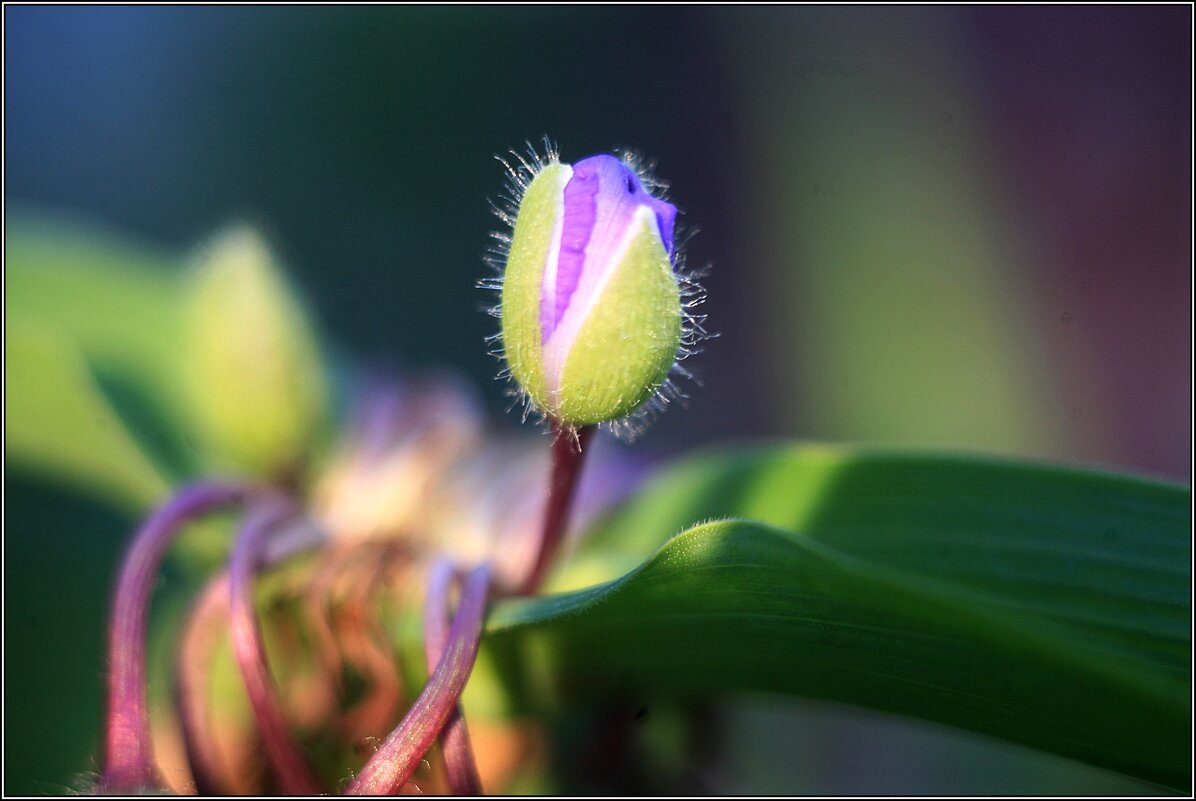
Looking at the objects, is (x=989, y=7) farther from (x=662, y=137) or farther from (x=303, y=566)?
(x=303, y=566)

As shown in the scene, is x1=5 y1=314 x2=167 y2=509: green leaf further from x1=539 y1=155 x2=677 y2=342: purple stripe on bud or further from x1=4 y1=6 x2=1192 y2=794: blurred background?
x1=4 y1=6 x2=1192 y2=794: blurred background

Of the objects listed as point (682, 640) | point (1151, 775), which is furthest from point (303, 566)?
point (1151, 775)

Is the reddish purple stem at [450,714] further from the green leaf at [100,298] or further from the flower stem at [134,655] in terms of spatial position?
the green leaf at [100,298]

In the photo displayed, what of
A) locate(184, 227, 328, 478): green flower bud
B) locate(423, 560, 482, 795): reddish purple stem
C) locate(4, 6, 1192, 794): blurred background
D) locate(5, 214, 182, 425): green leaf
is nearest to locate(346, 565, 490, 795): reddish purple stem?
locate(423, 560, 482, 795): reddish purple stem

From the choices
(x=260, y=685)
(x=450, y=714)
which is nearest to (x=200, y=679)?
(x=260, y=685)

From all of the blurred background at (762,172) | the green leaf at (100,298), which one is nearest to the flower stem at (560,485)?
the green leaf at (100,298)

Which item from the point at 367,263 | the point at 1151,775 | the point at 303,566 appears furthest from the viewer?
the point at 367,263

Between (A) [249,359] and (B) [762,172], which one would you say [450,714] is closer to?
(A) [249,359]
